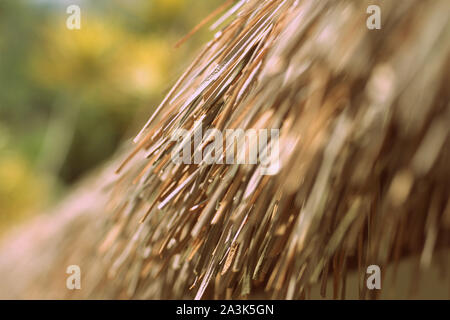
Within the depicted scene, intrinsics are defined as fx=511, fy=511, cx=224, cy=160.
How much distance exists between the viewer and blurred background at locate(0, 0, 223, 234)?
6.69ft

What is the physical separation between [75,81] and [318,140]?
81.8 inches

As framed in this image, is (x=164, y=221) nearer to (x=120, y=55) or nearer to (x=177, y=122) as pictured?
(x=177, y=122)

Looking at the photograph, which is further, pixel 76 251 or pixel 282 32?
pixel 76 251

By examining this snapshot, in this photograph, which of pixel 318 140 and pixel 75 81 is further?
pixel 75 81

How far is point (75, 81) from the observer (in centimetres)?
233

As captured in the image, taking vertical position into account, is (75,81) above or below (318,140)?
above

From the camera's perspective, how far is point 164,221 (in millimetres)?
579

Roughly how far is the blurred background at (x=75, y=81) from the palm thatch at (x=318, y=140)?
2.85ft

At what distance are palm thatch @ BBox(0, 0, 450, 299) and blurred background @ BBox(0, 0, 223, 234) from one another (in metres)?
0.87

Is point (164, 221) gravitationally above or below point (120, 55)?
below

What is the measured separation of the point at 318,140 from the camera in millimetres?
421

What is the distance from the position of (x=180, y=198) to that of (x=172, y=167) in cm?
3
